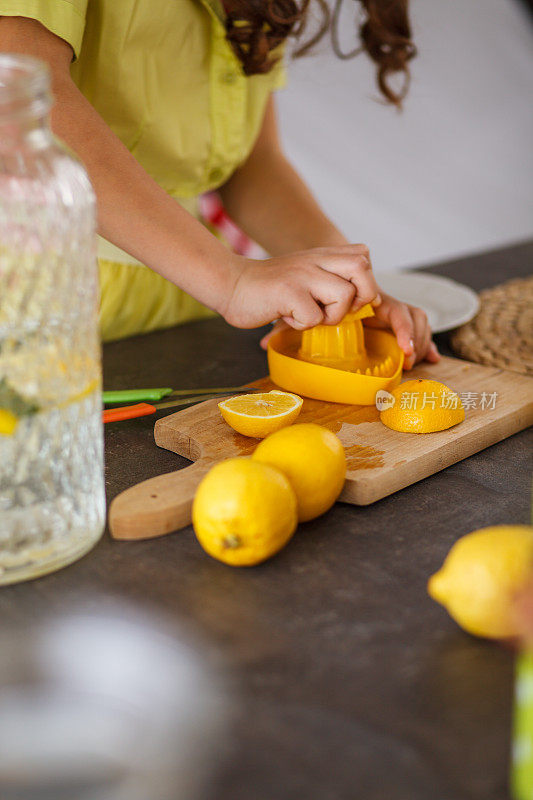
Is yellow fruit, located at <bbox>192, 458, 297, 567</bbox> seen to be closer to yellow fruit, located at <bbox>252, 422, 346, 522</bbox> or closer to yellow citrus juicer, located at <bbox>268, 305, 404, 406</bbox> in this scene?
yellow fruit, located at <bbox>252, 422, 346, 522</bbox>

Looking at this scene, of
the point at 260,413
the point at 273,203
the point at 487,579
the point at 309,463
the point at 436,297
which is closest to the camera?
the point at 487,579

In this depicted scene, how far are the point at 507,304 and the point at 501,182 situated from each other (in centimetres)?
382

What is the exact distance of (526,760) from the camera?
54cm

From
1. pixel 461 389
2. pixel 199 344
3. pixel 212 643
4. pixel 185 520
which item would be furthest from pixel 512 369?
pixel 212 643

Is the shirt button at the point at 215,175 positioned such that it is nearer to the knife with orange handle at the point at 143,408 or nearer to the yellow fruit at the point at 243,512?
the knife with orange handle at the point at 143,408

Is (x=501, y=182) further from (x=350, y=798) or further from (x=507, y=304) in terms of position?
(x=350, y=798)

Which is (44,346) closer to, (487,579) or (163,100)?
(487,579)

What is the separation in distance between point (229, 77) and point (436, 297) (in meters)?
0.56

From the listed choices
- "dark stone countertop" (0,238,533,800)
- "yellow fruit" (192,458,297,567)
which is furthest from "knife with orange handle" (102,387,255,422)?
"yellow fruit" (192,458,297,567)

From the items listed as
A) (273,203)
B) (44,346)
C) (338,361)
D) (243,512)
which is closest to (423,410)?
(338,361)

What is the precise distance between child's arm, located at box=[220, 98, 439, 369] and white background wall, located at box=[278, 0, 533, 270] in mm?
2142

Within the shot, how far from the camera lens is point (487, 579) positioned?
69 cm

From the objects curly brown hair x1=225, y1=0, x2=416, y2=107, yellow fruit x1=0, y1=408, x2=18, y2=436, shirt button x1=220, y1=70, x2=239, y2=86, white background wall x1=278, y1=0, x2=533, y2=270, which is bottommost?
white background wall x1=278, y1=0, x2=533, y2=270

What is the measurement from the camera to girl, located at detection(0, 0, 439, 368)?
3.55 feet
